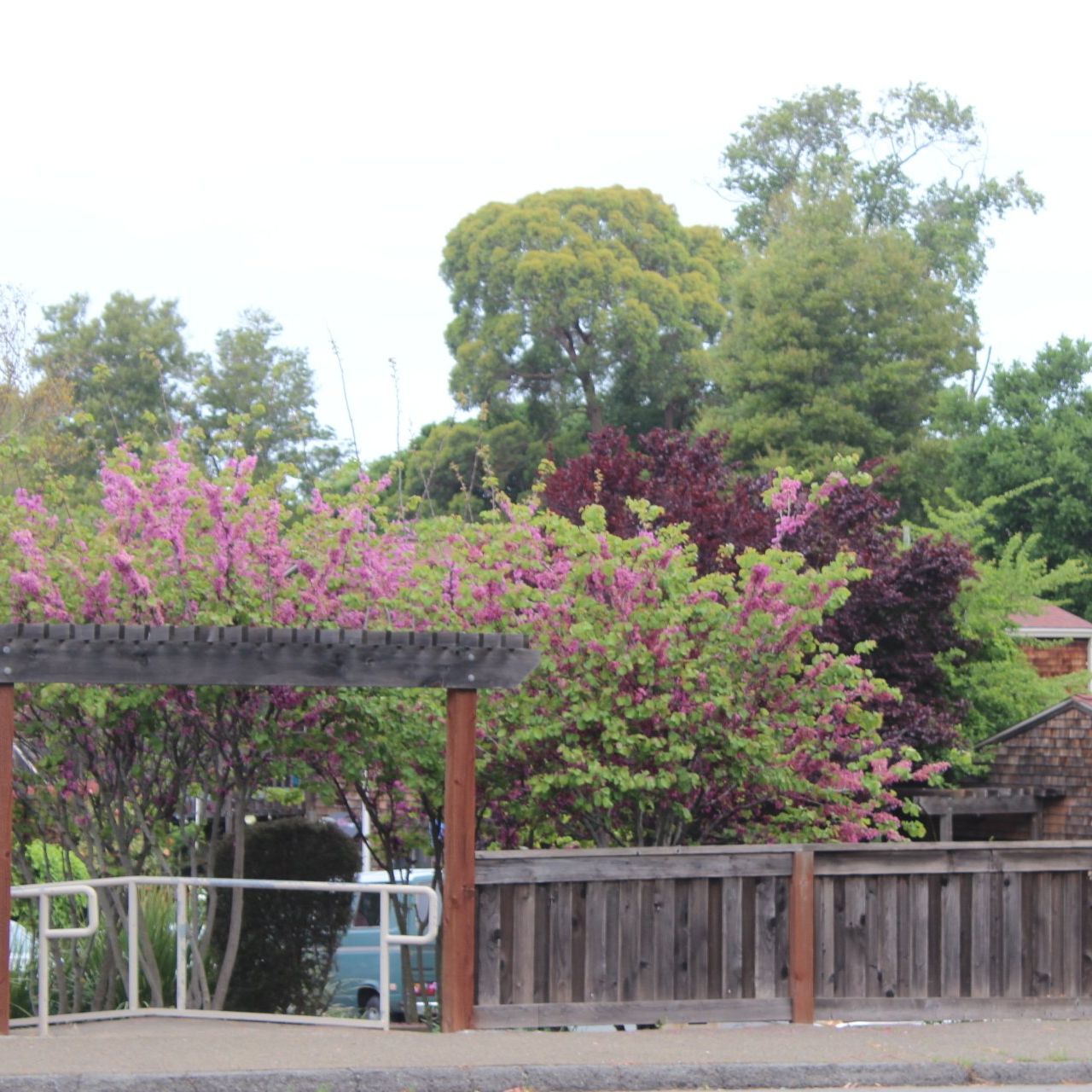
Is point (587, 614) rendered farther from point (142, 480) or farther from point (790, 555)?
point (142, 480)

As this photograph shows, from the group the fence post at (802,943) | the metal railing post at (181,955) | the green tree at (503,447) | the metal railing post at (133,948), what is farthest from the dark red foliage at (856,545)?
the green tree at (503,447)

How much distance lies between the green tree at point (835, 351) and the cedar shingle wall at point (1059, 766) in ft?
62.7

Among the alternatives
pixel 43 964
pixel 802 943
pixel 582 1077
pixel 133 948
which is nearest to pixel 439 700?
pixel 133 948

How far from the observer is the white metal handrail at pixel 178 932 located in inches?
429

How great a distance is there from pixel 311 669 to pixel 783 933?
362 centimetres

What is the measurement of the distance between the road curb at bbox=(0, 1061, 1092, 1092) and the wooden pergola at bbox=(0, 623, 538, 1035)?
1.72m

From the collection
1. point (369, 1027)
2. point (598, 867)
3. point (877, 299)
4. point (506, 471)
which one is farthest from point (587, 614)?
point (506, 471)

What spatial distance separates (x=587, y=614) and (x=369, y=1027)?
3.37 meters

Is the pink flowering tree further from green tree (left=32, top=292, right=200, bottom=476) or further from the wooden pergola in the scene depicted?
green tree (left=32, top=292, right=200, bottom=476)

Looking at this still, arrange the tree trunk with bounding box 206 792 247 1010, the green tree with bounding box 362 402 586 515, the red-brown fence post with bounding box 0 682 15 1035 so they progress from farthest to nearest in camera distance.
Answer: the green tree with bounding box 362 402 586 515, the tree trunk with bounding box 206 792 247 1010, the red-brown fence post with bounding box 0 682 15 1035

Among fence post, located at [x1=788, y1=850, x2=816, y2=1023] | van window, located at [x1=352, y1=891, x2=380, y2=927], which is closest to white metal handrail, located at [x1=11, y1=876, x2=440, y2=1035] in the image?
van window, located at [x1=352, y1=891, x2=380, y2=927]

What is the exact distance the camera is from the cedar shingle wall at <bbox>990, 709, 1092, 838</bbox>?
25.1m

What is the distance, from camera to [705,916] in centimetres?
1179

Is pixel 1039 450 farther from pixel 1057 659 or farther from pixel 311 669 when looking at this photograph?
pixel 311 669
